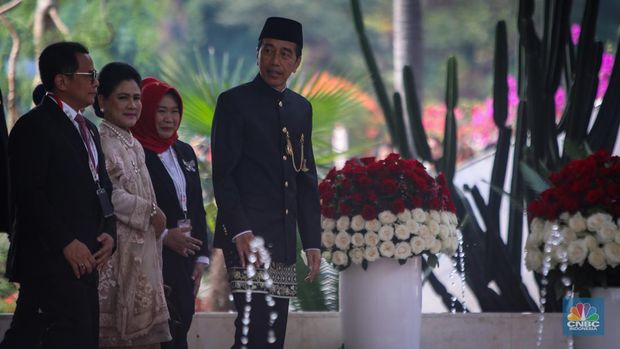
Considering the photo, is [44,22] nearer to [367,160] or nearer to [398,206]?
[367,160]

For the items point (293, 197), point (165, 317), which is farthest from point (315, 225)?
point (165, 317)

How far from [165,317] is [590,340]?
2.03 meters

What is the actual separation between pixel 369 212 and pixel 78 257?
68.7 inches

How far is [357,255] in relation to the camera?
529 centimetres

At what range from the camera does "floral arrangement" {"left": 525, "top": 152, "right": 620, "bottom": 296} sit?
5234 mm

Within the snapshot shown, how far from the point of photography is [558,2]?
23.3 ft

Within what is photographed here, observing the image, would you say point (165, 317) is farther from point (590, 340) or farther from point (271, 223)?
point (590, 340)

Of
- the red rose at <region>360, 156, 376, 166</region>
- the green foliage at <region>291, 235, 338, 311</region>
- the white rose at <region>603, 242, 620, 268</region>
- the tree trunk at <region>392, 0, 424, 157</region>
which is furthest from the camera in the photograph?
the tree trunk at <region>392, 0, 424, 157</region>

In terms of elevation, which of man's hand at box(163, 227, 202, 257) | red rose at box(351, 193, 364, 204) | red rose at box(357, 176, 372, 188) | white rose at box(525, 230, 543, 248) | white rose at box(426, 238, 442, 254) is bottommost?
man's hand at box(163, 227, 202, 257)

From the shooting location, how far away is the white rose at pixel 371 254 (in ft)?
17.3

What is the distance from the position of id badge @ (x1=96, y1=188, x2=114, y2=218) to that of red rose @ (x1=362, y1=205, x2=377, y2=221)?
4.99 ft

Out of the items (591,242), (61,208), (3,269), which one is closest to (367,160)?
(591,242)

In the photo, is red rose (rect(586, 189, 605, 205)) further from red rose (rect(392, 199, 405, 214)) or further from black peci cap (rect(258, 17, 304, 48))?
black peci cap (rect(258, 17, 304, 48))

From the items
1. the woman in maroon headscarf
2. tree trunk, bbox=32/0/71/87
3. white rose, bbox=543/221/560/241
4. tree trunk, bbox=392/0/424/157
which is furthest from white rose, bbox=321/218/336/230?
tree trunk, bbox=392/0/424/157
